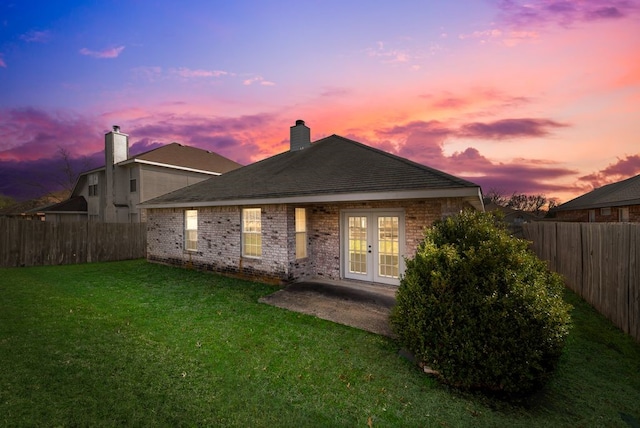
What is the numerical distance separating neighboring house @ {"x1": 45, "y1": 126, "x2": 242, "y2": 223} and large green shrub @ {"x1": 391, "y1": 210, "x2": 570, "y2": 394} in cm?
2082

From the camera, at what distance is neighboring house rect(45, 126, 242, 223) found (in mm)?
20141

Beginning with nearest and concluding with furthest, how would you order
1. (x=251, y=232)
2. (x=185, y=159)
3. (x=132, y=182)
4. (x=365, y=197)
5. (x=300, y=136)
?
(x=365, y=197) → (x=251, y=232) → (x=300, y=136) → (x=132, y=182) → (x=185, y=159)

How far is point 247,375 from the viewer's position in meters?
3.89

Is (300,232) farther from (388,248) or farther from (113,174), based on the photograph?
(113,174)

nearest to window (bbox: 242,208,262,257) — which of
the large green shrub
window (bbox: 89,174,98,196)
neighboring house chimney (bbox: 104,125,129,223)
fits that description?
the large green shrub

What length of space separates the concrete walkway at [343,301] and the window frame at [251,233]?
6.68 ft

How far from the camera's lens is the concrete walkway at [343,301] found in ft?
19.5

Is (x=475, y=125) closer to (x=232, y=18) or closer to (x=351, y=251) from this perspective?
(x=351, y=251)

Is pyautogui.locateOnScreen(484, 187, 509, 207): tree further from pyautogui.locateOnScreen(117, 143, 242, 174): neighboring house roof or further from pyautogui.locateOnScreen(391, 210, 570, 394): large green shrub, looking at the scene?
pyautogui.locateOnScreen(391, 210, 570, 394): large green shrub

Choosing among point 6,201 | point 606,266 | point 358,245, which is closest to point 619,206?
point 606,266

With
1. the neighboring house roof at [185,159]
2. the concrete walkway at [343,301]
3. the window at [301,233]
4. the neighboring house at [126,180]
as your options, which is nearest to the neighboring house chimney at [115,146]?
the neighboring house at [126,180]

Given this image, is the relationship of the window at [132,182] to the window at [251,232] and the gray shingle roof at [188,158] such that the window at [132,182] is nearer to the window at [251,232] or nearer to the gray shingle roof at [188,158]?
the gray shingle roof at [188,158]

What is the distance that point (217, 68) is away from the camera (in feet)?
39.5

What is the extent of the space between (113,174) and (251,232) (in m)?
16.7
